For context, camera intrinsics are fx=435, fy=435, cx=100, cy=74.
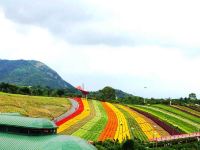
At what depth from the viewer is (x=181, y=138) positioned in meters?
72.0

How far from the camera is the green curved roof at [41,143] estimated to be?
41625 mm

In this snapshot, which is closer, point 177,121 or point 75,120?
point 75,120

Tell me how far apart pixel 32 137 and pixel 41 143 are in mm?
2146

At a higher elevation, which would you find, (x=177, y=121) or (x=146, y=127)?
(x=177, y=121)

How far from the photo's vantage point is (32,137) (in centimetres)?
4409

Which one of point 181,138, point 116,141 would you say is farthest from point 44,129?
point 181,138

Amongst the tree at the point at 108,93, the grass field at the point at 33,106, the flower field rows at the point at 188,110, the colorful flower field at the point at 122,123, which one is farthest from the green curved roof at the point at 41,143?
the tree at the point at 108,93

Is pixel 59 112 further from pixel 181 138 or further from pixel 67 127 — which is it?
pixel 181 138

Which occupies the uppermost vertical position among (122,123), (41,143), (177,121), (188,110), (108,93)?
(108,93)

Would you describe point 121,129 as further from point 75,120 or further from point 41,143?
point 41,143

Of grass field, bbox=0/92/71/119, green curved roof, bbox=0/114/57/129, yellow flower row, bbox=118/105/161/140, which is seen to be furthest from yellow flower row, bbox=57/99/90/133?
green curved roof, bbox=0/114/57/129

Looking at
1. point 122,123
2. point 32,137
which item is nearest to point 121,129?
point 122,123

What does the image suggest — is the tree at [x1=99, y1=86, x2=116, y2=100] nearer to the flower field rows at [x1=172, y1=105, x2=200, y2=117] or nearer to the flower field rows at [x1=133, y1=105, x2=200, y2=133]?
the flower field rows at [x1=172, y1=105, x2=200, y2=117]

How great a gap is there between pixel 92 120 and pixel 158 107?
39.0 m
